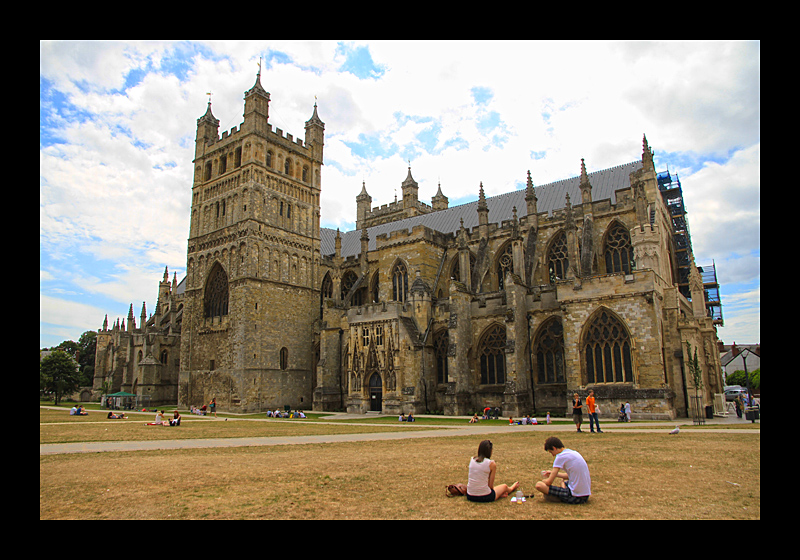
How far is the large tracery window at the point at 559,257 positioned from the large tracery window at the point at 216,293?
25.8 metres

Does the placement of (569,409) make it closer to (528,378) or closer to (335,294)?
(528,378)

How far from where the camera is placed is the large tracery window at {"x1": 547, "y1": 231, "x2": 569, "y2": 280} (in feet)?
113

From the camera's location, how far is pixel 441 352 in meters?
33.6

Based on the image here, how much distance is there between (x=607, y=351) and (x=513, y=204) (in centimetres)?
2001

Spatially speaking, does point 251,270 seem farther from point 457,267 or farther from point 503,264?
point 503,264

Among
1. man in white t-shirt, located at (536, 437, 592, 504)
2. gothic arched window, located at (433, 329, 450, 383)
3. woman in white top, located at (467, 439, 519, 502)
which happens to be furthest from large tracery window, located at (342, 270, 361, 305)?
man in white t-shirt, located at (536, 437, 592, 504)

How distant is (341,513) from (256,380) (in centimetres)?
3415

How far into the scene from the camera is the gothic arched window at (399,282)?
39000mm

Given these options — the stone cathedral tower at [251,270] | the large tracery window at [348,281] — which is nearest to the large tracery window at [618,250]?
the large tracery window at [348,281]

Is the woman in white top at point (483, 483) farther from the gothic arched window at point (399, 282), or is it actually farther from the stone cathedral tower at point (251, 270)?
the stone cathedral tower at point (251, 270)

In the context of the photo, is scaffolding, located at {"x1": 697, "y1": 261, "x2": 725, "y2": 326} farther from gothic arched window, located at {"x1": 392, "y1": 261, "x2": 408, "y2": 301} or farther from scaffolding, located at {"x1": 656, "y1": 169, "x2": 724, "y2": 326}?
gothic arched window, located at {"x1": 392, "y1": 261, "x2": 408, "y2": 301}

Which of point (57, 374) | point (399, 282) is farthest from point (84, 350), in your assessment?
point (399, 282)

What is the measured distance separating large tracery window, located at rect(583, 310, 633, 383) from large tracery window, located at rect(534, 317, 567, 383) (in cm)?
270
